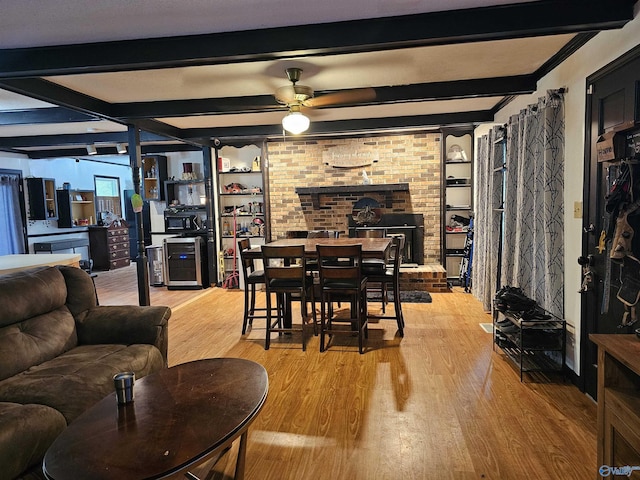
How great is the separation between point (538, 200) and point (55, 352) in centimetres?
354

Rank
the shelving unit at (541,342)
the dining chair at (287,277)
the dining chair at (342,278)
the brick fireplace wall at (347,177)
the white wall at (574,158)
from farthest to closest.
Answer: the brick fireplace wall at (347,177) < the dining chair at (287,277) < the dining chair at (342,278) < the shelving unit at (541,342) < the white wall at (574,158)

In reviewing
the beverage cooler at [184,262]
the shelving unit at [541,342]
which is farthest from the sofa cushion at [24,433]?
the beverage cooler at [184,262]

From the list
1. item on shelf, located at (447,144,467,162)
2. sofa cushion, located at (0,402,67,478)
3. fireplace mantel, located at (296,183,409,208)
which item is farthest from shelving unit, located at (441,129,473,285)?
sofa cushion, located at (0,402,67,478)

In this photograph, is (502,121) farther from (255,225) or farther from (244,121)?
(255,225)

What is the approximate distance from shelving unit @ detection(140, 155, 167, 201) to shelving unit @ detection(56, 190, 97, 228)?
6.93ft

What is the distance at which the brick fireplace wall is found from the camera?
6457 millimetres

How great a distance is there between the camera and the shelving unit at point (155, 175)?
23.8 feet

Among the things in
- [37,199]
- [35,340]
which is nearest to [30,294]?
[35,340]

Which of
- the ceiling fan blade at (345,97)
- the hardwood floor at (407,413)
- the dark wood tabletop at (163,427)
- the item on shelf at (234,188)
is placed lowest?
the hardwood floor at (407,413)

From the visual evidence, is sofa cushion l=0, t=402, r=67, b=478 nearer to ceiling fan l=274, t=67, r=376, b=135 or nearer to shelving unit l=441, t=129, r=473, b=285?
ceiling fan l=274, t=67, r=376, b=135

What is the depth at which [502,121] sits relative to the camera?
4766 millimetres

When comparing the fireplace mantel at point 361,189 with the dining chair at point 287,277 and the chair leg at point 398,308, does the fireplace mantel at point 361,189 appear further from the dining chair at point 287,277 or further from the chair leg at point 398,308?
the dining chair at point 287,277

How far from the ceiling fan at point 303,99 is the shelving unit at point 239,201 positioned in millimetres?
3281

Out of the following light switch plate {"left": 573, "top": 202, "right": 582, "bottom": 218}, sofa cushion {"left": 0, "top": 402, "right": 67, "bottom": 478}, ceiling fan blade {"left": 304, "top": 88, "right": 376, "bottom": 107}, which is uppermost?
ceiling fan blade {"left": 304, "top": 88, "right": 376, "bottom": 107}
